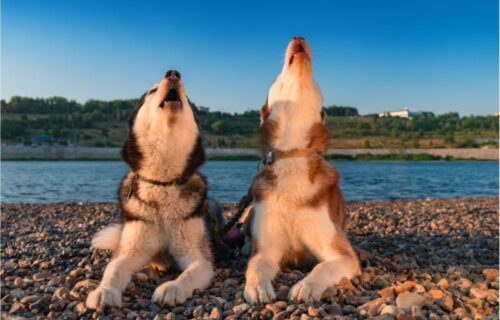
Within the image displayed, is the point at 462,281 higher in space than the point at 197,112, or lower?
lower

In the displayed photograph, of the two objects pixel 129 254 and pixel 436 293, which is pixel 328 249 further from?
pixel 129 254

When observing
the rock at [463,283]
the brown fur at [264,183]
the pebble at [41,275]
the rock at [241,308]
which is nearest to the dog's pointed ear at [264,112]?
the brown fur at [264,183]

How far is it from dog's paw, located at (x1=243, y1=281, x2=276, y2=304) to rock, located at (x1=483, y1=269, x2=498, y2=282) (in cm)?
270

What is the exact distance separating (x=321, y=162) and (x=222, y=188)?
1899 centimetres

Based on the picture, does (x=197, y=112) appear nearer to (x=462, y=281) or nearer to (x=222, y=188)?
(x=462, y=281)

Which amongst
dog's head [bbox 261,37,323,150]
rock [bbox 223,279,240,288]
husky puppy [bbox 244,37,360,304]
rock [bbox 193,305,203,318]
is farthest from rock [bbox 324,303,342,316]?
dog's head [bbox 261,37,323,150]

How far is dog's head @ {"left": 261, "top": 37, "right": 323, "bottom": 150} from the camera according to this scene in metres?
5.02

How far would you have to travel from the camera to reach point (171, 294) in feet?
13.5


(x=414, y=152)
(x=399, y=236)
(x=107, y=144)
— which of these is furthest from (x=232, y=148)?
(x=399, y=236)

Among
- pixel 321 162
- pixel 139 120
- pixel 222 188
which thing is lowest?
pixel 222 188

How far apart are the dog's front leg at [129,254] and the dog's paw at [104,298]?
44mm

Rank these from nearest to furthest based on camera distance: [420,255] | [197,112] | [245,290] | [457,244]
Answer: [245,290] < [197,112] < [420,255] < [457,244]

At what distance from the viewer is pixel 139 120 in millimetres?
4984

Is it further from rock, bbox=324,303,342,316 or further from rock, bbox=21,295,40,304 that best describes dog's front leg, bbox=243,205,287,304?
rock, bbox=21,295,40,304
